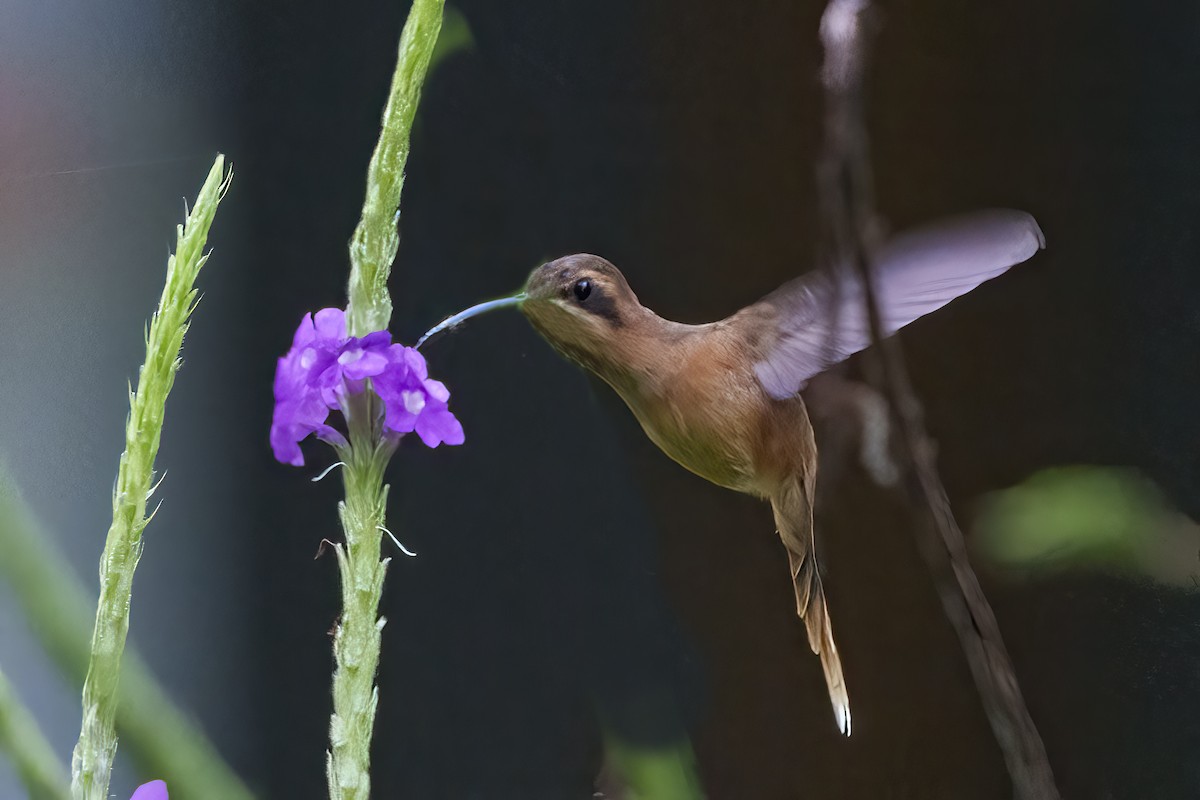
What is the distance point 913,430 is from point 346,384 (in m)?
0.42

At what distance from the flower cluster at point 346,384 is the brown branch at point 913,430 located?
0.32 meters

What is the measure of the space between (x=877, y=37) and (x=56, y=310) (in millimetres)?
690

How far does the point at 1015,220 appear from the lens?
31.8 inches

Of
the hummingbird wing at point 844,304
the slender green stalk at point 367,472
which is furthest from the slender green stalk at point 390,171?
the hummingbird wing at point 844,304

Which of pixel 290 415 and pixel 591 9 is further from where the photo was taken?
pixel 591 9

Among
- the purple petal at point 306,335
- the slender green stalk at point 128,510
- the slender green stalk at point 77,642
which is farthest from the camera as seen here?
the slender green stalk at point 77,642

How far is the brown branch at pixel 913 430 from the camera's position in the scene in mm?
746

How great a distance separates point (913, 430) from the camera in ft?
2.44

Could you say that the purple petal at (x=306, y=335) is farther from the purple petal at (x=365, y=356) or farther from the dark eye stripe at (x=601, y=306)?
the dark eye stripe at (x=601, y=306)

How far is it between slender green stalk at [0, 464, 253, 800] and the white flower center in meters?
0.33

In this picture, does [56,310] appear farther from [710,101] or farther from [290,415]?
[710,101]

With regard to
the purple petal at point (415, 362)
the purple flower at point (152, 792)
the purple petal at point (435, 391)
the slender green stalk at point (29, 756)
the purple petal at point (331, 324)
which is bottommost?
the purple flower at point (152, 792)

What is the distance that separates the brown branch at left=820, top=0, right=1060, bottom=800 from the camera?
29.4 inches

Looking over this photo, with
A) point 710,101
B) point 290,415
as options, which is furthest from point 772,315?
point 290,415
